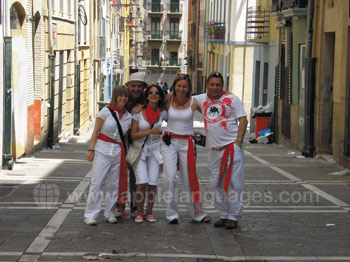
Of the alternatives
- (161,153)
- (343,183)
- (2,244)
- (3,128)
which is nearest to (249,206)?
(161,153)

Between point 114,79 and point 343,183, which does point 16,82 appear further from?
point 114,79

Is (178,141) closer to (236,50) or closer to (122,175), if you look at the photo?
(122,175)

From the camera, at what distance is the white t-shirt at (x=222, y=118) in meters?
7.57

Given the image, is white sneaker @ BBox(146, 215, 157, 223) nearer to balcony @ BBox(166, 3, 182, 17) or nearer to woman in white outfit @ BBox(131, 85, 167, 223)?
woman in white outfit @ BBox(131, 85, 167, 223)

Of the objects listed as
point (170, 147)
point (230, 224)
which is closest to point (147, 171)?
point (170, 147)

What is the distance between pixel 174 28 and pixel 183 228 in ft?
236

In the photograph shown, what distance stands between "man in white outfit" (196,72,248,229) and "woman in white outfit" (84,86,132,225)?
2.99 feet

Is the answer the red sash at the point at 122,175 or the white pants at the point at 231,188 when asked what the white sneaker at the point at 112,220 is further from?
the white pants at the point at 231,188

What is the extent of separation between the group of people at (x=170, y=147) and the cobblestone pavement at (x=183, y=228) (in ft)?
0.84

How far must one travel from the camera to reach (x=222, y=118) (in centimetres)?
757

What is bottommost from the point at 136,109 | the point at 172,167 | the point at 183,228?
the point at 183,228

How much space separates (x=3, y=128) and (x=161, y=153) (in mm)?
5614

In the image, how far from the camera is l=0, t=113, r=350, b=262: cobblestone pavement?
651cm

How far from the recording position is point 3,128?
41.2 feet
